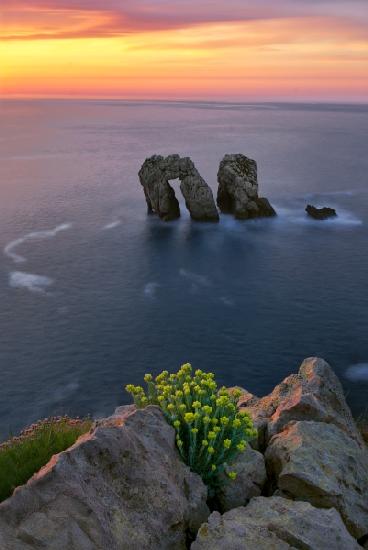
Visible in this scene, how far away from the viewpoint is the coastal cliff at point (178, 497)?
11.7 meters

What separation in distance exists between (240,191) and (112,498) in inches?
3905

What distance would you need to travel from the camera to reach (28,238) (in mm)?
99000

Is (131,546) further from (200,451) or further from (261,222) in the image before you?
(261,222)

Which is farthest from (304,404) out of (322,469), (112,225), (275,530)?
(112,225)

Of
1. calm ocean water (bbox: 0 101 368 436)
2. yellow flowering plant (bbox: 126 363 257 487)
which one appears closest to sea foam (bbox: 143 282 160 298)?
calm ocean water (bbox: 0 101 368 436)

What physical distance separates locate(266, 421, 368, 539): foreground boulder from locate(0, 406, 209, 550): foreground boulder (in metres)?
2.75

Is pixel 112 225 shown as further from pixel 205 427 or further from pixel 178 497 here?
pixel 178 497

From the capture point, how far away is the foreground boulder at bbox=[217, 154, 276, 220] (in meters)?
109

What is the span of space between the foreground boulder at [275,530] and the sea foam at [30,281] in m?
63.8

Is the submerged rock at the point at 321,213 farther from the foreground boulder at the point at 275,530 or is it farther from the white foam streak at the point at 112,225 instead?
the foreground boulder at the point at 275,530

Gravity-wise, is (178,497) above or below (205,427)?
below

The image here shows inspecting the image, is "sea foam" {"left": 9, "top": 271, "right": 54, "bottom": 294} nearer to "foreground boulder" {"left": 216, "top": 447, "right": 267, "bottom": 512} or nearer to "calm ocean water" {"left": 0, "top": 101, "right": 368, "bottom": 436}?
"calm ocean water" {"left": 0, "top": 101, "right": 368, "bottom": 436}

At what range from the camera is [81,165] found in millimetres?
189000

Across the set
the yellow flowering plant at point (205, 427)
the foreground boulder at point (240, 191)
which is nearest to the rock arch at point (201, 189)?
the foreground boulder at point (240, 191)
